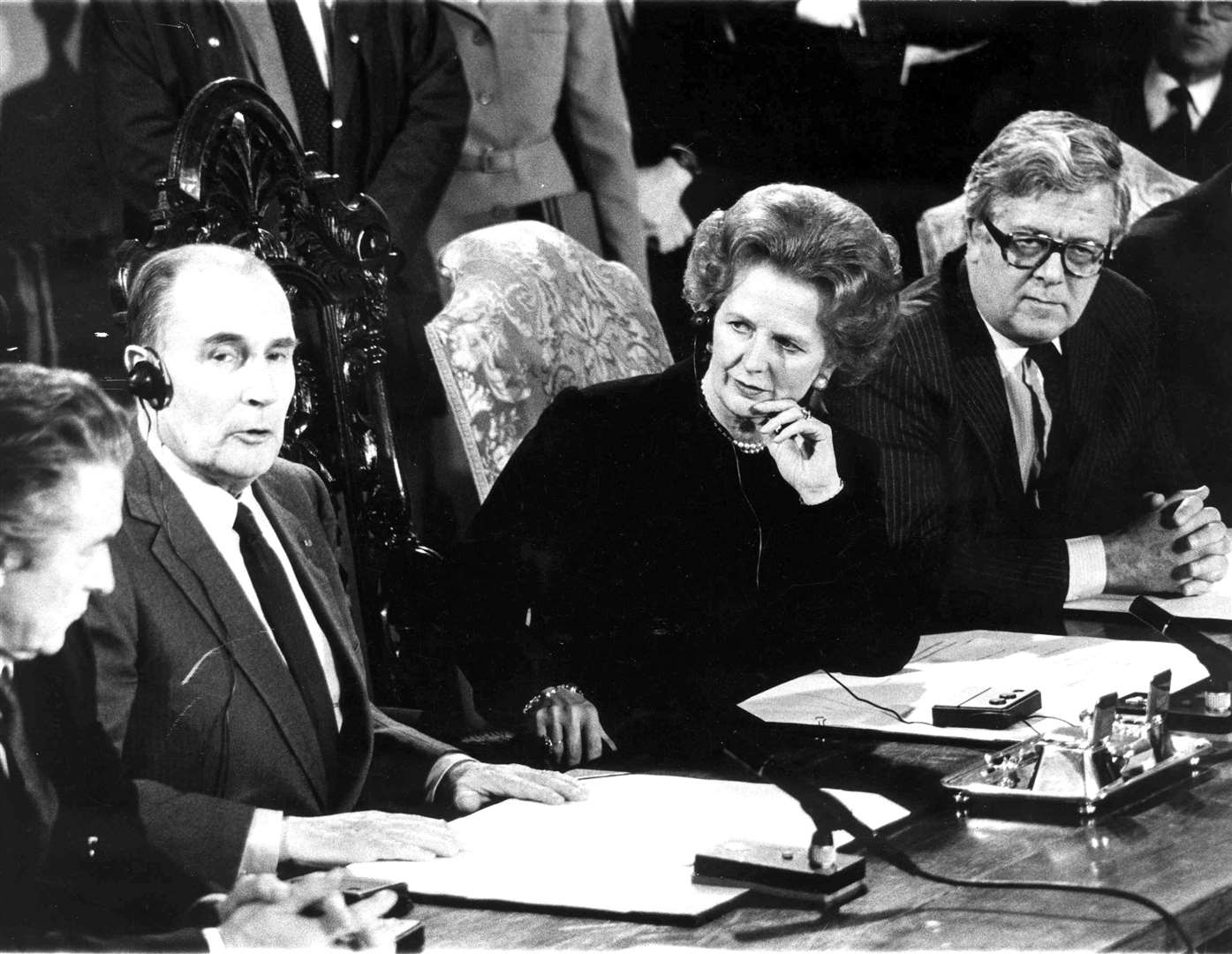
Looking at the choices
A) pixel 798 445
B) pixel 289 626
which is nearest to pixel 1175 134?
pixel 798 445

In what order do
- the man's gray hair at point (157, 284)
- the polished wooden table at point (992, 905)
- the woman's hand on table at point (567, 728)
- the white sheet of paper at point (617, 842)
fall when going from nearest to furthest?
the polished wooden table at point (992, 905) → the white sheet of paper at point (617, 842) → the man's gray hair at point (157, 284) → the woman's hand on table at point (567, 728)

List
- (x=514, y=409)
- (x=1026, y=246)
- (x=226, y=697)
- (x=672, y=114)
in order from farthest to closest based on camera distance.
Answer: (x=1026, y=246) < (x=672, y=114) < (x=514, y=409) < (x=226, y=697)

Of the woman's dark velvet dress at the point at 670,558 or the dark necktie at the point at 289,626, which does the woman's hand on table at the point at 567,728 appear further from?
the dark necktie at the point at 289,626

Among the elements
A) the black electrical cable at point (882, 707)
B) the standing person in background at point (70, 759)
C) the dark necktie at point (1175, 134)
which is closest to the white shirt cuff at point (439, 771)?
the standing person in background at point (70, 759)

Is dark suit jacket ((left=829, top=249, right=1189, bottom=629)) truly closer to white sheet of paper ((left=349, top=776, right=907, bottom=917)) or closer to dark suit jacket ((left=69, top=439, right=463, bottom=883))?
white sheet of paper ((left=349, top=776, right=907, bottom=917))

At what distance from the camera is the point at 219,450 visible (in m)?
1.66

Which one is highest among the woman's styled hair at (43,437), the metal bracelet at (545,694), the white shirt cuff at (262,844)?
the woman's styled hair at (43,437)

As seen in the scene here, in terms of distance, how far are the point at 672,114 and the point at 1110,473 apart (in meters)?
0.99

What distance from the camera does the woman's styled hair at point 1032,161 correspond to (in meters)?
2.76

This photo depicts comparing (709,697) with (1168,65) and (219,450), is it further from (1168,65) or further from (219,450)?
(1168,65)

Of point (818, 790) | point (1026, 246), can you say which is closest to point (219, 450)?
point (818, 790)

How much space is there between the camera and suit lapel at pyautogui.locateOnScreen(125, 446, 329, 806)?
157 centimetres

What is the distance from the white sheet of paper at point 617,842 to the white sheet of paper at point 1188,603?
1.12m

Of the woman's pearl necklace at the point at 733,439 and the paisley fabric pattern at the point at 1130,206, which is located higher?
the paisley fabric pattern at the point at 1130,206
